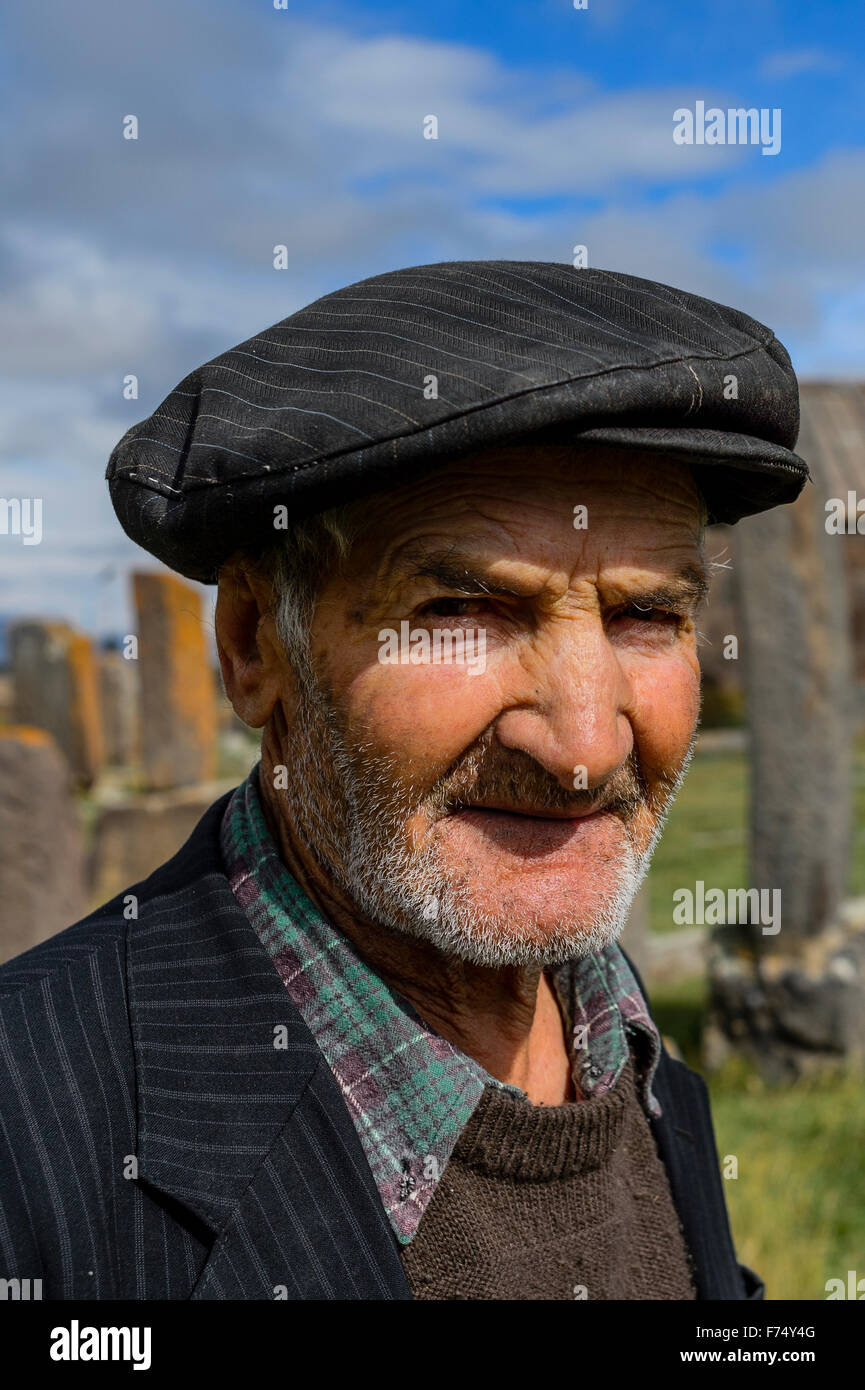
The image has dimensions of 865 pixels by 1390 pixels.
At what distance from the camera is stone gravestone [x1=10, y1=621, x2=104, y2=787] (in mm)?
16938

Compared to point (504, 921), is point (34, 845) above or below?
above

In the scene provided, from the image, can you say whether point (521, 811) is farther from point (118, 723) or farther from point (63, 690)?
point (118, 723)

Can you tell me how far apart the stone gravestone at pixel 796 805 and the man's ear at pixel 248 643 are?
16.2ft

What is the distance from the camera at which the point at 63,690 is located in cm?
1708

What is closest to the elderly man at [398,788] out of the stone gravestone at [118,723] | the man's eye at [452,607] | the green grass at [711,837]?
the man's eye at [452,607]

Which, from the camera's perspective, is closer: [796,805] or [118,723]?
[796,805]

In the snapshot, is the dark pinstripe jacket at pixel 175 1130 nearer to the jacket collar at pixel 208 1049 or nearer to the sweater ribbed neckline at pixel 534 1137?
the jacket collar at pixel 208 1049

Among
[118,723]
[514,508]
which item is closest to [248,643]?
[514,508]

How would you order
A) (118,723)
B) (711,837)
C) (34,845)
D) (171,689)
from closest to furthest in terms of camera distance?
(34,845), (171,689), (711,837), (118,723)

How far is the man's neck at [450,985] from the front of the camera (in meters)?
1.92

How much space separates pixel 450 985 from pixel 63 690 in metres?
16.0
